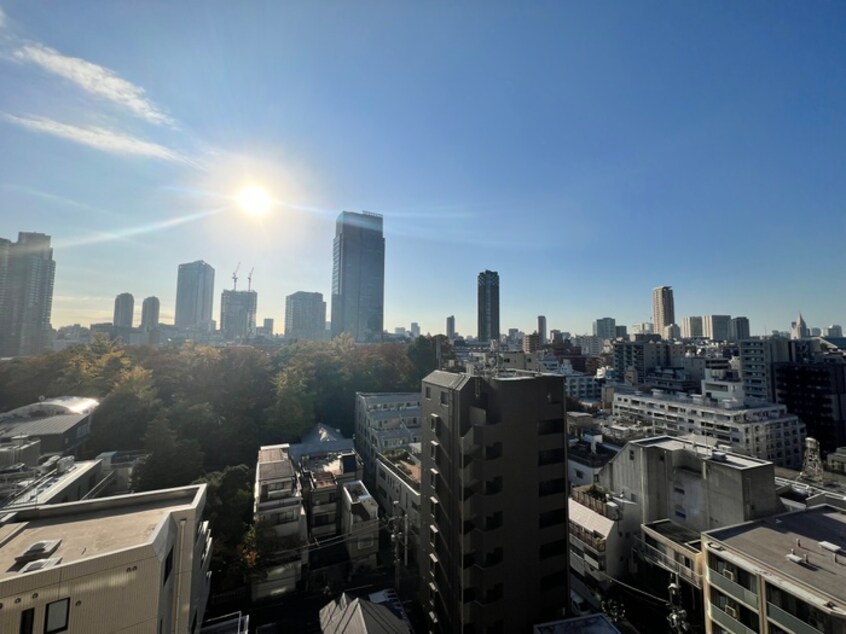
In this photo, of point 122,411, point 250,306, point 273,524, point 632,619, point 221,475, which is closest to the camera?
point 632,619

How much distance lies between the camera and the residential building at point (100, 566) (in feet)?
27.7

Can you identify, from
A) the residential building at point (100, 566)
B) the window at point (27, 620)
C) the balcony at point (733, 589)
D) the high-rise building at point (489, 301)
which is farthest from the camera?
the high-rise building at point (489, 301)

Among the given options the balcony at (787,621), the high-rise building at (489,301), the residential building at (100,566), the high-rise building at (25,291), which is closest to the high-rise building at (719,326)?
the high-rise building at (489,301)

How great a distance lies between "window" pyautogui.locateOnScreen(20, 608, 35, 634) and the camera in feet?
26.9

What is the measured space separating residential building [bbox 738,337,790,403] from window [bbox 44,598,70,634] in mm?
75159

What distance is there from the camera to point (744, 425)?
3825 centimetres

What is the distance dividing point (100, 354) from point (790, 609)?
63.6 meters

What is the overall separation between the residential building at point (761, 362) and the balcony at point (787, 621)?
56.4 metres

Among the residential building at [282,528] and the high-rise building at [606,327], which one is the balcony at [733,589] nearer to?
the residential building at [282,528]

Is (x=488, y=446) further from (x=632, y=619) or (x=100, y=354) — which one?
(x=100, y=354)

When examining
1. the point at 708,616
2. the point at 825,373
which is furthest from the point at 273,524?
the point at 825,373

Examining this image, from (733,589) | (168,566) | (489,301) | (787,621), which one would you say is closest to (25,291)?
(168,566)

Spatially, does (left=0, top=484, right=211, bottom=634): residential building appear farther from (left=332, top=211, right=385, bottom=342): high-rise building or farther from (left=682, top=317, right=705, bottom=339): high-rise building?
(left=682, top=317, right=705, bottom=339): high-rise building

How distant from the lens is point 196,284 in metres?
140
